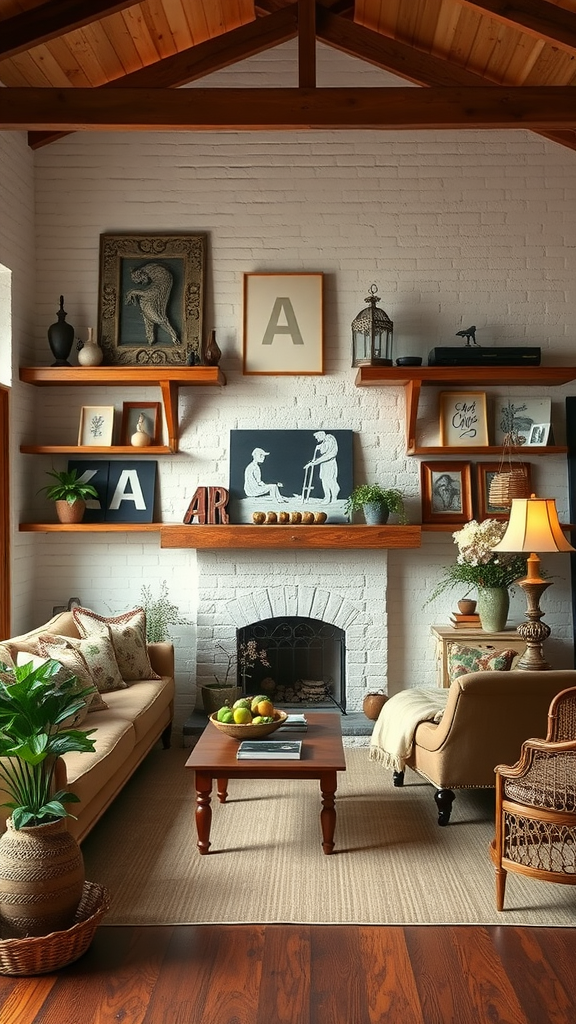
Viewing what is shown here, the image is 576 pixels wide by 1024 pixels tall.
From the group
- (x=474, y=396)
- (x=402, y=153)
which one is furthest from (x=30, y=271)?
(x=474, y=396)

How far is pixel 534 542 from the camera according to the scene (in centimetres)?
463

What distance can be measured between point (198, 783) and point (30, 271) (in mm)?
3838

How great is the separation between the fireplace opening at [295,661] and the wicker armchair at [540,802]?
296cm

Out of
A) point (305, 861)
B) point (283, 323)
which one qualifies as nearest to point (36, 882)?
point (305, 861)

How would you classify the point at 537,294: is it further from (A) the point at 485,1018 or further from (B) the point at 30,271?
(A) the point at 485,1018

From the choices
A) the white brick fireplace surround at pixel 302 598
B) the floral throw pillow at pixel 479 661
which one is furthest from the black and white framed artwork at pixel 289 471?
the floral throw pillow at pixel 479 661

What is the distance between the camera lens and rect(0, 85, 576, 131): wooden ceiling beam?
182 inches

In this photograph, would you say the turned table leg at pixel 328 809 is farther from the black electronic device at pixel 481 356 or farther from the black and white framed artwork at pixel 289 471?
the black electronic device at pixel 481 356

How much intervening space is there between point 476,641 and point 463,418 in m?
1.52

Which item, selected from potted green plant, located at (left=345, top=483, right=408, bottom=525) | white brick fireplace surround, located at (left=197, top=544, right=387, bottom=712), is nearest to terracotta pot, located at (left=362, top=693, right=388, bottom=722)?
white brick fireplace surround, located at (left=197, top=544, right=387, bottom=712)

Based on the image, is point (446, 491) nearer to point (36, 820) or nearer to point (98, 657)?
point (98, 657)

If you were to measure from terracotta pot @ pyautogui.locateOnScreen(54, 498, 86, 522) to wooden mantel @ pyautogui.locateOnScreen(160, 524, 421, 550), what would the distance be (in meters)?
0.61

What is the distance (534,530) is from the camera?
4668mm

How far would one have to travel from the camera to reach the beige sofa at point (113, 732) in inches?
156
